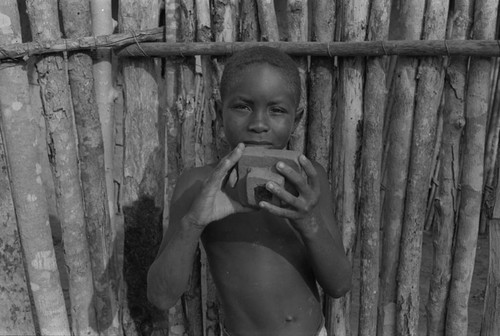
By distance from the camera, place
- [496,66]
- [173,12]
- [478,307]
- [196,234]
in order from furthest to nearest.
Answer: [496,66], [478,307], [173,12], [196,234]

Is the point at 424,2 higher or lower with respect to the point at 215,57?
higher

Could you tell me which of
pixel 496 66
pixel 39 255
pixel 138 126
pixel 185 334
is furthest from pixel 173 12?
pixel 496 66

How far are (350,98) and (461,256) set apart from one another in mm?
910

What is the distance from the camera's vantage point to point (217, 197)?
166 centimetres

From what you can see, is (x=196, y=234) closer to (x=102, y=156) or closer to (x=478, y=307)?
(x=102, y=156)

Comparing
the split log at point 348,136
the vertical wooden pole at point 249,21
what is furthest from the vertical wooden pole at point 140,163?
the split log at point 348,136

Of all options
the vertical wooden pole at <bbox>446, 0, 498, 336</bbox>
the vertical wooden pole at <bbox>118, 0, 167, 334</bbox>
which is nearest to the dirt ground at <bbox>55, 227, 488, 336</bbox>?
the vertical wooden pole at <bbox>446, 0, 498, 336</bbox>

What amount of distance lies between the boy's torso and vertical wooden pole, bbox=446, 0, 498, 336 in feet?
3.03

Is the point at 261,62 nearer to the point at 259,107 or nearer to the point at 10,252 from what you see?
the point at 259,107

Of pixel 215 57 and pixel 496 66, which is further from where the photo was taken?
pixel 496 66

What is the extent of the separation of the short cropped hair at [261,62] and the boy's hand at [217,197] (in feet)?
1.11

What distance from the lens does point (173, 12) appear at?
7.79ft

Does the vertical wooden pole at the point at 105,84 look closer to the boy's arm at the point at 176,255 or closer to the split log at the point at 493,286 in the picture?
the boy's arm at the point at 176,255

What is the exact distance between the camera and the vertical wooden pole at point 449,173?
87.4 inches
